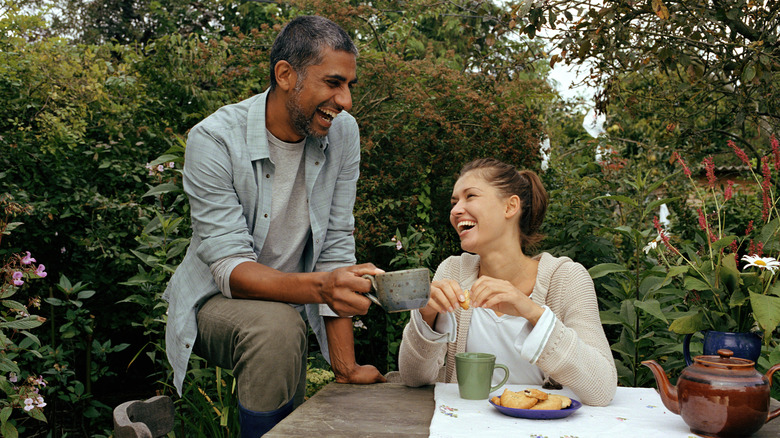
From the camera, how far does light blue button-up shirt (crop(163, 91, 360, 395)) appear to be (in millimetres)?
2248

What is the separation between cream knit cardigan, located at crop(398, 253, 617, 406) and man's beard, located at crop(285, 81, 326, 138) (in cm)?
71

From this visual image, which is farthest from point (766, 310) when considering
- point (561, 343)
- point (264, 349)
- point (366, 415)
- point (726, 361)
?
point (264, 349)

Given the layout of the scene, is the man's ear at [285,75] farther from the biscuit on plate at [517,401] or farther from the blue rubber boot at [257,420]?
the biscuit on plate at [517,401]

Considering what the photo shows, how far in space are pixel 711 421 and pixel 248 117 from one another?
1739 millimetres

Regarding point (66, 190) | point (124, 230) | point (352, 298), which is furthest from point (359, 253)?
point (352, 298)

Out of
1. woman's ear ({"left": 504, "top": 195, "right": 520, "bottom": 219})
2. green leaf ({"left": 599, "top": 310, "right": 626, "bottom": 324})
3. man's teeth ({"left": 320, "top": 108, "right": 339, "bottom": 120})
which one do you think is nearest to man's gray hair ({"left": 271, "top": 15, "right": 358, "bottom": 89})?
man's teeth ({"left": 320, "top": 108, "right": 339, "bottom": 120})

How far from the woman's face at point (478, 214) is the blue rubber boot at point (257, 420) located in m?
0.86

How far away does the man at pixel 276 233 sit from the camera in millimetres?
1900

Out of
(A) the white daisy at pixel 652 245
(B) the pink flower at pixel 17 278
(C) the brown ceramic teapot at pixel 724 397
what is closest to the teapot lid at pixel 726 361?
(C) the brown ceramic teapot at pixel 724 397

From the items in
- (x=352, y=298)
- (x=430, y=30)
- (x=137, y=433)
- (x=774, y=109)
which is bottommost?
(x=137, y=433)

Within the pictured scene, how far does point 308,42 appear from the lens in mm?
2346

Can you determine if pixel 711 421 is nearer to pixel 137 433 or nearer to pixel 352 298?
pixel 352 298

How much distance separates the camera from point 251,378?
6.13 ft

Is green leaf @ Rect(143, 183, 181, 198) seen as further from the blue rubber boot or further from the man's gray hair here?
the blue rubber boot
